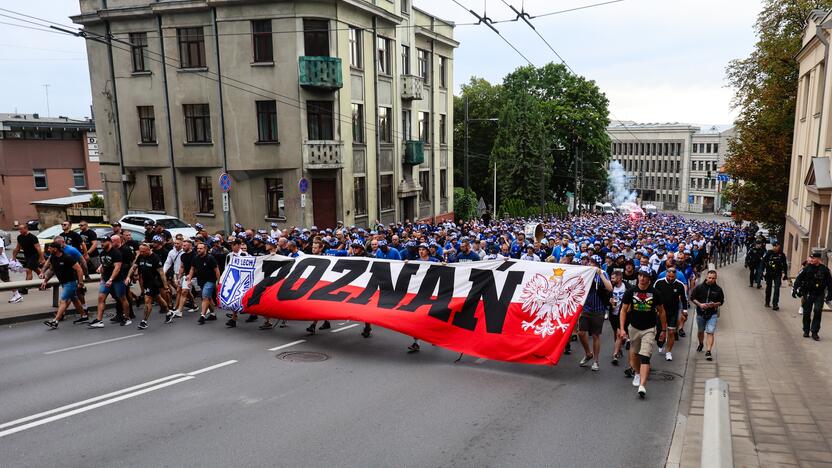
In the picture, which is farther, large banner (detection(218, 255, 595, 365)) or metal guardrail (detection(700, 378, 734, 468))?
large banner (detection(218, 255, 595, 365))

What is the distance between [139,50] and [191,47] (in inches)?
130

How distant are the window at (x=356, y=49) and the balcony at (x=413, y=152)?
226 inches

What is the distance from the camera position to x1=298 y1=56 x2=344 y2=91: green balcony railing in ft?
81.7

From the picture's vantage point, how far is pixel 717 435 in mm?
2795

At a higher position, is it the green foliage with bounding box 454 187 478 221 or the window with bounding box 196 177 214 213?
the window with bounding box 196 177 214 213

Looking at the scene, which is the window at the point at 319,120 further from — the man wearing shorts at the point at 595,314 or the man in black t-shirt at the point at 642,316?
the man in black t-shirt at the point at 642,316

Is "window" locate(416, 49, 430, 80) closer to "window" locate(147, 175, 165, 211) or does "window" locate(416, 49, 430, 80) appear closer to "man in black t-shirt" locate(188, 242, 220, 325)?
"window" locate(147, 175, 165, 211)

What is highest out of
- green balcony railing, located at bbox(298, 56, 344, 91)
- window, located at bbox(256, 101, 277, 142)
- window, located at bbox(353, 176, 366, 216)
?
green balcony railing, located at bbox(298, 56, 344, 91)

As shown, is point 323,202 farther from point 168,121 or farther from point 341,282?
point 341,282

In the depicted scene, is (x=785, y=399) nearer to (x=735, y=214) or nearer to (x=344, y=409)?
(x=344, y=409)

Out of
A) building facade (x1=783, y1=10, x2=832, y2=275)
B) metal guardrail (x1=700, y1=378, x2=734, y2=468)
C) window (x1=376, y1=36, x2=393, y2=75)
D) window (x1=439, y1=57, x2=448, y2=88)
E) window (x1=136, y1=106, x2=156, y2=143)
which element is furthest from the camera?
window (x1=439, y1=57, x2=448, y2=88)

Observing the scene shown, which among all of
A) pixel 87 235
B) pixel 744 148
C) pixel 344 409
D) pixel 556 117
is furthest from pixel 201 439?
pixel 556 117

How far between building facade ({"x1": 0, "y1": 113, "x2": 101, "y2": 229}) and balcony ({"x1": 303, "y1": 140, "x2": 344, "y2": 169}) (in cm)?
2645

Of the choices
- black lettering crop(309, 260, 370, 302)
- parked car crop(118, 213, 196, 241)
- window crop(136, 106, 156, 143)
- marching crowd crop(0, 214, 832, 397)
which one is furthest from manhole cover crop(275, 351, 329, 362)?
window crop(136, 106, 156, 143)
